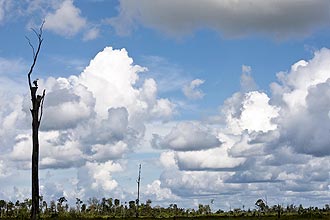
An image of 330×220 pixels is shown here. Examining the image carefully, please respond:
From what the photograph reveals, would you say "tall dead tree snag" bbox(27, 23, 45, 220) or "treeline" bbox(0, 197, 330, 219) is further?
"treeline" bbox(0, 197, 330, 219)

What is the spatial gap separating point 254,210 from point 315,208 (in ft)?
44.4

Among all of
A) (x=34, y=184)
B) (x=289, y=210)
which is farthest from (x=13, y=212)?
(x=34, y=184)

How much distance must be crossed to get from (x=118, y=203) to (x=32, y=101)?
111631 millimetres

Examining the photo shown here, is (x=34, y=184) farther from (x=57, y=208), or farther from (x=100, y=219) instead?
(x=57, y=208)

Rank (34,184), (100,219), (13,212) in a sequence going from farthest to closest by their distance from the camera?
(13,212) → (100,219) → (34,184)

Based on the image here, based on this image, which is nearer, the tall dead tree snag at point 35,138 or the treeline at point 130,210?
the tall dead tree snag at point 35,138

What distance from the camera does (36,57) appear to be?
25.0 meters

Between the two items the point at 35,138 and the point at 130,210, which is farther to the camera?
the point at 130,210

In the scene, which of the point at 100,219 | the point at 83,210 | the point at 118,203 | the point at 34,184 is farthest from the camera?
the point at 118,203

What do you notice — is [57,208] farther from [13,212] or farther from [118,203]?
[118,203]

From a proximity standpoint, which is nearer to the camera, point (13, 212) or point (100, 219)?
point (100, 219)

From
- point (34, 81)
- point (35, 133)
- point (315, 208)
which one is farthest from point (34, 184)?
point (315, 208)

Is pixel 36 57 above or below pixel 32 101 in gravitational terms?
above

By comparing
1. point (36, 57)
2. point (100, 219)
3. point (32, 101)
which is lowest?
point (100, 219)
